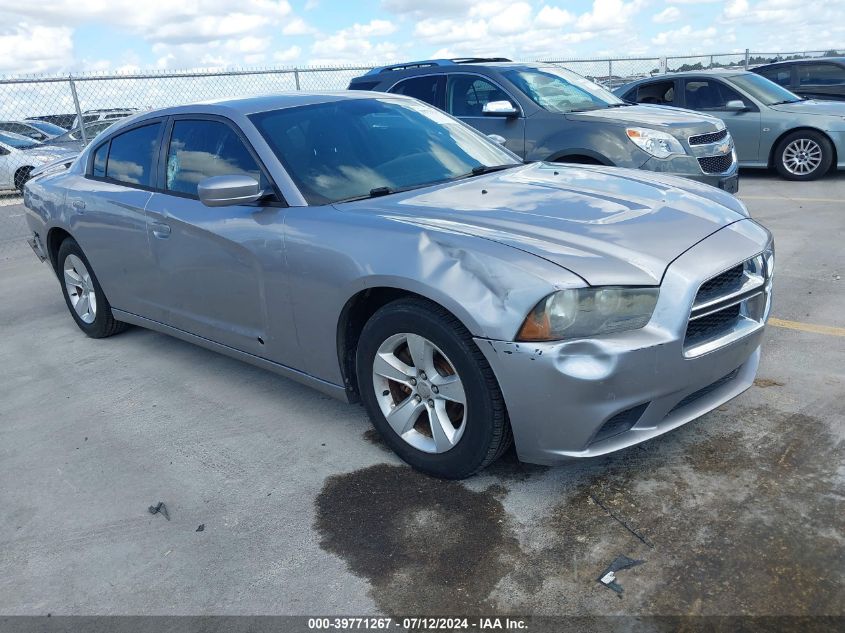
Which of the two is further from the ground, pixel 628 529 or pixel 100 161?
pixel 100 161

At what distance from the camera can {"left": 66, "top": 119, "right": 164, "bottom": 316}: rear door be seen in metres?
4.55

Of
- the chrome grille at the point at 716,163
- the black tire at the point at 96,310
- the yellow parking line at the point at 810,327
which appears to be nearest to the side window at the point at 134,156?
the black tire at the point at 96,310

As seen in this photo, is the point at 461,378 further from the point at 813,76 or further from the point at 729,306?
the point at 813,76

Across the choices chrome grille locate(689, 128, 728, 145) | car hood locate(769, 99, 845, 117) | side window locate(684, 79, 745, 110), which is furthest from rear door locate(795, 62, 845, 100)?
chrome grille locate(689, 128, 728, 145)

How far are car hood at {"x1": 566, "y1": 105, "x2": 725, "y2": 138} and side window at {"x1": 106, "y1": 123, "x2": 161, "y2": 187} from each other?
14.4 feet

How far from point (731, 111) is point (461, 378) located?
366 inches

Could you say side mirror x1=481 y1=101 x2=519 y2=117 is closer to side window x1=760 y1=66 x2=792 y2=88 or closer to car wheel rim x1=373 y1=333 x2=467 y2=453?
car wheel rim x1=373 y1=333 x2=467 y2=453

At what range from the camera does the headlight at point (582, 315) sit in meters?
2.72

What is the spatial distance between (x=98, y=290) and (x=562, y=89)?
206 inches

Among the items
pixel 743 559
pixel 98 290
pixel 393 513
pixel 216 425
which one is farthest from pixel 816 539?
pixel 98 290

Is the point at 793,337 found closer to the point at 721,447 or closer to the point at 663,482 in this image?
the point at 721,447

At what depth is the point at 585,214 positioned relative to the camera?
323cm

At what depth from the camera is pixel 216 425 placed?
402 centimetres

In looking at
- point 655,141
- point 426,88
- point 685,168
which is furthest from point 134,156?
point 685,168
